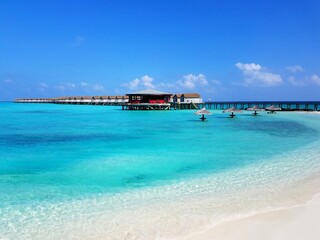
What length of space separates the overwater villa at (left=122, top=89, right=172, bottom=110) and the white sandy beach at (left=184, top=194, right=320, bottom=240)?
180 feet

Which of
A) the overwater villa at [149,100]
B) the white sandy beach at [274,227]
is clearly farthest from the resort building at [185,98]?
the white sandy beach at [274,227]

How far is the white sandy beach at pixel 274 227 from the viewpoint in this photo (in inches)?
210

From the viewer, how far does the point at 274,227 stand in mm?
5707

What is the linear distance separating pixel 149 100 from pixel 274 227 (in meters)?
57.2

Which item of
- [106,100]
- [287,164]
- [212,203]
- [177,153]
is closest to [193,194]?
[212,203]

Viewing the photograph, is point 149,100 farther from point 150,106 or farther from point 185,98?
point 185,98

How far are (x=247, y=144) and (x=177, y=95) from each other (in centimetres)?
5429

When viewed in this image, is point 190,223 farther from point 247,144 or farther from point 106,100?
point 106,100

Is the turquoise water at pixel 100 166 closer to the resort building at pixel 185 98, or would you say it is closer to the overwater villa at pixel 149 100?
the overwater villa at pixel 149 100

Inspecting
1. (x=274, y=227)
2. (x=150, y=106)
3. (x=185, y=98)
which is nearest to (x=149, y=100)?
(x=150, y=106)

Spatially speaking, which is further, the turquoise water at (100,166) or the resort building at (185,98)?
the resort building at (185,98)

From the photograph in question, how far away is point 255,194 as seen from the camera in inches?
318

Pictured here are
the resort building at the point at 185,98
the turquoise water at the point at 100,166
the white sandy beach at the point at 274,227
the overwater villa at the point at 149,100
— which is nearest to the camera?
the white sandy beach at the point at 274,227

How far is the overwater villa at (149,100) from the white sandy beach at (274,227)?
54971 mm
